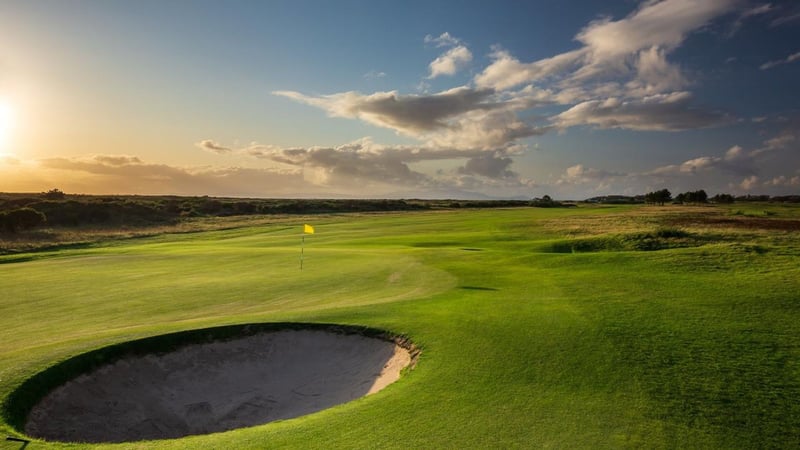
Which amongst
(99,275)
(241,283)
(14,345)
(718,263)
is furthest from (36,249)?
(718,263)

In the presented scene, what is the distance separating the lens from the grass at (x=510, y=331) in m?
8.02

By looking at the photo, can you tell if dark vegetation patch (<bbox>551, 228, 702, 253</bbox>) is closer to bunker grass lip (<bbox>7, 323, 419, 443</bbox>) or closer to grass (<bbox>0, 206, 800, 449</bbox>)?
grass (<bbox>0, 206, 800, 449</bbox>)

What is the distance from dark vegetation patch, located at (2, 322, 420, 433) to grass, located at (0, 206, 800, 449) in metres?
0.27

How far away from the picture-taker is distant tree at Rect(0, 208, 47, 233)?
6588 centimetres

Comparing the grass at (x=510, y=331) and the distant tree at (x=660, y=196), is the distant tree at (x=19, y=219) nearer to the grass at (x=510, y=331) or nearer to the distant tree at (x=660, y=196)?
the grass at (x=510, y=331)

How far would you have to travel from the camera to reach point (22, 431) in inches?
352

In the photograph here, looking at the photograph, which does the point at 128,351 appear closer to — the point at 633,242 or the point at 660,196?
the point at 633,242

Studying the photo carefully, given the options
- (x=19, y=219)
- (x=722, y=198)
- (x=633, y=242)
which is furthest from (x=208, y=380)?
(x=722, y=198)

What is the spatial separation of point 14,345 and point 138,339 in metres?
3.39

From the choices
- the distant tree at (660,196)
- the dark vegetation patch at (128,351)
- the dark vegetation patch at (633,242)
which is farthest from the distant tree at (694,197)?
the dark vegetation patch at (128,351)

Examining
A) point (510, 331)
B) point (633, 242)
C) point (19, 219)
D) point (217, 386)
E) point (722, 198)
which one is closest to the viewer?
point (510, 331)

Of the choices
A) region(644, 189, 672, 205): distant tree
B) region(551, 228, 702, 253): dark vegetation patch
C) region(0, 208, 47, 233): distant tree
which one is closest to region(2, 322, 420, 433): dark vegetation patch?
region(551, 228, 702, 253): dark vegetation patch

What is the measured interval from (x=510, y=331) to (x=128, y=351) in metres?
10.8

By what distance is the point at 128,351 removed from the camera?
1317 cm
